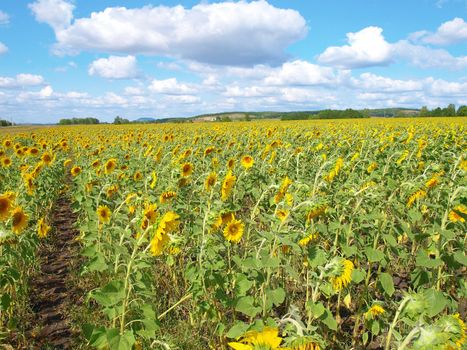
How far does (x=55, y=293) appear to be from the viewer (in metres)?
4.50

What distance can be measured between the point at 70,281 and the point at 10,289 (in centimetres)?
73

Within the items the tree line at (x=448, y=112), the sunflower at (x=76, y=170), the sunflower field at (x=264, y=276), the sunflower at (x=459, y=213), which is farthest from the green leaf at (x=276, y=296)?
the tree line at (x=448, y=112)

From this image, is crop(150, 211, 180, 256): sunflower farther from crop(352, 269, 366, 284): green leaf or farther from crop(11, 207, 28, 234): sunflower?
crop(11, 207, 28, 234): sunflower

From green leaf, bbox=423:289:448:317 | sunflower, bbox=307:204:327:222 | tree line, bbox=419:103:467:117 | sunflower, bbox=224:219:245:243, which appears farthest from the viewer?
tree line, bbox=419:103:467:117

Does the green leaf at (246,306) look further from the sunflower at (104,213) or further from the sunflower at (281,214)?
the sunflower at (104,213)

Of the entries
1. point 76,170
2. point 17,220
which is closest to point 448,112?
point 76,170

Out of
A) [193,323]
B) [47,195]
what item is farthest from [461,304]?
[47,195]

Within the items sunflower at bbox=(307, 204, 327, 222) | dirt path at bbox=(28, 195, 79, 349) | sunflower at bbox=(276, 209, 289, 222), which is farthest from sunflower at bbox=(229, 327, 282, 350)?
dirt path at bbox=(28, 195, 79, 349)

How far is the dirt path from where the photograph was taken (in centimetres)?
361

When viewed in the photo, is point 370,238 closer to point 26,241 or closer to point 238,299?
point 238,299

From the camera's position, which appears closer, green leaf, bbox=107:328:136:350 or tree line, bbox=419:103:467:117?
green leaf, bbox=107:328:136:350

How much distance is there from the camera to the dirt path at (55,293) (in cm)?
361

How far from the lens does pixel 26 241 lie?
384cm

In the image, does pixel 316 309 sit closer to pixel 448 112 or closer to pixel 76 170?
pixel 76 170
